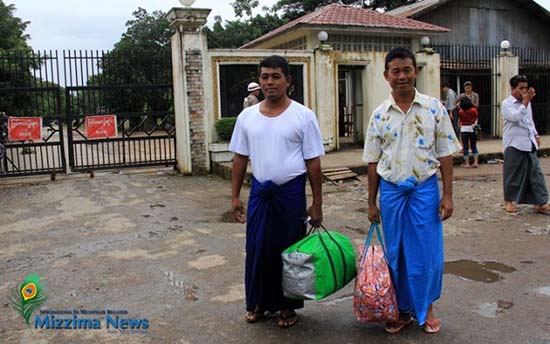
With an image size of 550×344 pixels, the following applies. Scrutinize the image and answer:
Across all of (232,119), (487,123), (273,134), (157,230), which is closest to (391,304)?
(273,134)

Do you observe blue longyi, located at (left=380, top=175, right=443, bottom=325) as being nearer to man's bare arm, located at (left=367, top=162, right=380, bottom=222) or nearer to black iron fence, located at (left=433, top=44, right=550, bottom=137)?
man's bare arm, located at (left=367, top=162, right=380, bottom=222)

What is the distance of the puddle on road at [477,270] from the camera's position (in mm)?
4598

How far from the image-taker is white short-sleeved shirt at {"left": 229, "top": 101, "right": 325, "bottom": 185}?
3441mm

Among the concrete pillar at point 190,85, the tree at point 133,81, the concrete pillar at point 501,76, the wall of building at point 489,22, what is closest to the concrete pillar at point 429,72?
the concrete pillar at point 501,76

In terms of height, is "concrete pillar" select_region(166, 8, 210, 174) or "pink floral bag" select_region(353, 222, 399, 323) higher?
Result: "concrete pillar" select_region(166, 8, 210, 174)

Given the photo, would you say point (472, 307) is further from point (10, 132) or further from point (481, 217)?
point (10, 132)

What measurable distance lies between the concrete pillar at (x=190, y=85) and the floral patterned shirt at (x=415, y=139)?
27.0 ft

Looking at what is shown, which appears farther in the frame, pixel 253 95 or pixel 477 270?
pixel 253 95

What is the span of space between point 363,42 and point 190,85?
4998mm

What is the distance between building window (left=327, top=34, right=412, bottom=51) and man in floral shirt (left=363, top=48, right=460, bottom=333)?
10.3m

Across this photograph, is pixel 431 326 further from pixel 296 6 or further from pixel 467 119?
pixel 296 6

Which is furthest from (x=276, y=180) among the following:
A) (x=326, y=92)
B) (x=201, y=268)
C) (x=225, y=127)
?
(x=326, y=92)

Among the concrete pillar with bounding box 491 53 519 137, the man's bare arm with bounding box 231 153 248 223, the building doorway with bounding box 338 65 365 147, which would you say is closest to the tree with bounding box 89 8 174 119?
the building doorway with bounding box 338 65 365 147

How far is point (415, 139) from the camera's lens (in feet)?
10.8
